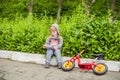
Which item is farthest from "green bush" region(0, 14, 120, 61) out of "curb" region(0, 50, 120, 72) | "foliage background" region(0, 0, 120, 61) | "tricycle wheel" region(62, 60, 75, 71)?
"tricycle wheel" region(62, 60, 75, 71)

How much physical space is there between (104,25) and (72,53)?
1.24 m

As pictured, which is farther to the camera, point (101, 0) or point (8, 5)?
point (8, 5)

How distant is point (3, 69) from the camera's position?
8508 millimetres

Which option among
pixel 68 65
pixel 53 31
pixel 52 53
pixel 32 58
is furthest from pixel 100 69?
pixel 32 58

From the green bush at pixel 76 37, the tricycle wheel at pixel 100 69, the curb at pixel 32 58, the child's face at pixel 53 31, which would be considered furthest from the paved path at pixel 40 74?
the child's face at pixel 53 31

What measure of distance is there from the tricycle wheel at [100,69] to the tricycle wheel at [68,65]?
2.14 ft

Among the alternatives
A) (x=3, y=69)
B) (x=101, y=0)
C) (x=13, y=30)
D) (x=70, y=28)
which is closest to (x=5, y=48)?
(x=13, y=30)

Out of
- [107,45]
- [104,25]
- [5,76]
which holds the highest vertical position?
[104,25]

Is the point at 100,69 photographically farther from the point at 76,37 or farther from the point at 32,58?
the point at 32,58

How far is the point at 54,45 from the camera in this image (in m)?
8.80

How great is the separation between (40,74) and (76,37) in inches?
65.5

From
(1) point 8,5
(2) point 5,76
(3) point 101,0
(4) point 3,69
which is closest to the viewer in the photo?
(2) point 5,76

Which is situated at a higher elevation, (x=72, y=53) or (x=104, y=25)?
(x=104, y=25)

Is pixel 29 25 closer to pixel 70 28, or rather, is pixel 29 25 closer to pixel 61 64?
pixel 70 28
